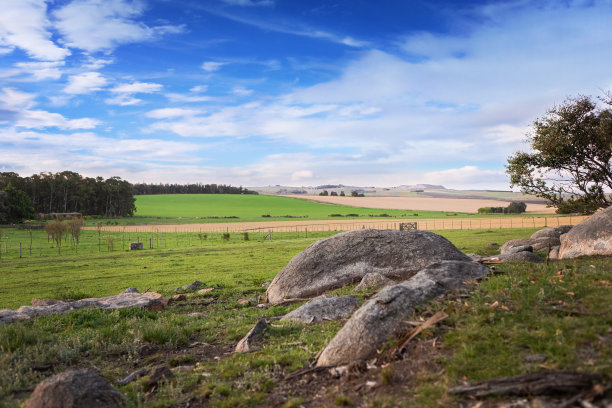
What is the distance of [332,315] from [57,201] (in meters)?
143

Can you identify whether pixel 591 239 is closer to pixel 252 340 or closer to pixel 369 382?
pixel 369 382

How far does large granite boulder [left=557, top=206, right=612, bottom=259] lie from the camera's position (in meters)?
19.1

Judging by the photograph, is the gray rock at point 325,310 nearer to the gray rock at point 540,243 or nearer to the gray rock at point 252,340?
the gray rock at point 252,340

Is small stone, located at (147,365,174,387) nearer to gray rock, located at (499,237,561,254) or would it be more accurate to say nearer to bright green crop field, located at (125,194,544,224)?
gray rock, located at (499,237,561,254)

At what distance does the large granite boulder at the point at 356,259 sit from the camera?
752 inches

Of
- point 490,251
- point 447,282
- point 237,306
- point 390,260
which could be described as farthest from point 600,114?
point 237,306

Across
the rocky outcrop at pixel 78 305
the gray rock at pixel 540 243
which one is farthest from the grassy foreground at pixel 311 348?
the gray rock at pixel 540 243

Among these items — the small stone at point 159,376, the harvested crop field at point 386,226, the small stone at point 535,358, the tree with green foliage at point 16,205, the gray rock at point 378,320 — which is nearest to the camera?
the small stone at point 535,358

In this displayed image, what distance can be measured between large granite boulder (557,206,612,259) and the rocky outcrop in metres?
20.8

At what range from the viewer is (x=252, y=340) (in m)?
11.4

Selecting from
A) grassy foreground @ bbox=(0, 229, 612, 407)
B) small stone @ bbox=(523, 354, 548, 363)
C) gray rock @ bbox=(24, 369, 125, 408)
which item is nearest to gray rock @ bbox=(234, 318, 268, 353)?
grassy foreground @ bbox=(0, 229, 612, 407)

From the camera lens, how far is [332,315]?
42.8 ft

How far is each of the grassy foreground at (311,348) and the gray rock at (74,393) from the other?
1.79ft

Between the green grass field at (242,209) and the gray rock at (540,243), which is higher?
the green grass field at (242,209)
